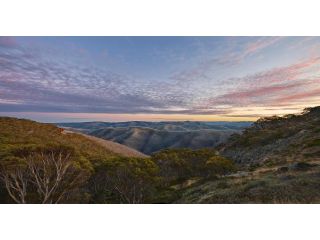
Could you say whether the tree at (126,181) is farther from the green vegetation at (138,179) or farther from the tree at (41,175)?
the tree at (41,175)

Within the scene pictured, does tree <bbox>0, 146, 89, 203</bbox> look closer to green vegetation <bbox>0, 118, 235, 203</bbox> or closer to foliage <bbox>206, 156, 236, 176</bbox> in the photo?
green vegetation <bbox>0, 118, 235, 203</bbox>

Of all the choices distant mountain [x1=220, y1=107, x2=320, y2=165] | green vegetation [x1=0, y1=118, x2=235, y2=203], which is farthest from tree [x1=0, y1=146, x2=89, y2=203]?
distant mountain [x1=220, y1=107, x2=320, y2=165]

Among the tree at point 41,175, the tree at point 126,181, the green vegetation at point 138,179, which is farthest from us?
the tree at point 126,181

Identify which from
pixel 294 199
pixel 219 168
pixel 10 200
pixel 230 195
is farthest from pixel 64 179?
pixel 219 168

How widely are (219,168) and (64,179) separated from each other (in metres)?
29.7

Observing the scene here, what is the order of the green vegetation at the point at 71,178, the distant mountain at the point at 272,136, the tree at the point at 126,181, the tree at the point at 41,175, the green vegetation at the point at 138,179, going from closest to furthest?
1. the green vegetation at the point at 138,179
2. the tree at the point at 41,175
3. the green vegetation at the point at 71,178
4. the tree at the point at 126,181
5. the distant mountain at the point at 272,136

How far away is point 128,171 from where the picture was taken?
124 feet

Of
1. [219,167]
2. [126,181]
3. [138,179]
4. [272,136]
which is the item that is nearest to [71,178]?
[126,181]

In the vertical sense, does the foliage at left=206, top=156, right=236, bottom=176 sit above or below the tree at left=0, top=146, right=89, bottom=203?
below

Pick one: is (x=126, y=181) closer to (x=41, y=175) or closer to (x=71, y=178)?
(x=71, y=178)

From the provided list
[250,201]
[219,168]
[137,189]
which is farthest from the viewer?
[219,168]

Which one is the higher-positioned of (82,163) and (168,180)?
(82,163)

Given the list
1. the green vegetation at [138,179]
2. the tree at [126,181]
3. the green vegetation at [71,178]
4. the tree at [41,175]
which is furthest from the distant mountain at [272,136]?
the tree at [41,175]
